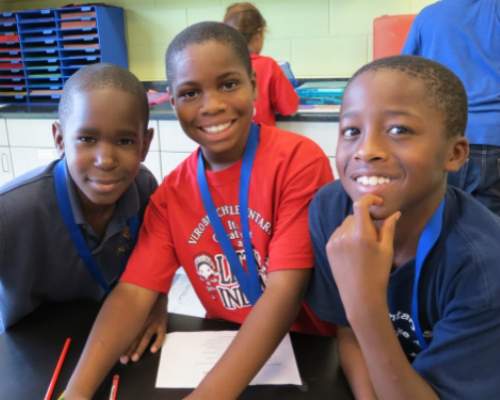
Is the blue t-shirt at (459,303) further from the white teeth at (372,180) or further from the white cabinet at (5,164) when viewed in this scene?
the white cabinet at (5,164)

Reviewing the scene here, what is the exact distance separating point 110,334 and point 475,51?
55.4 inches

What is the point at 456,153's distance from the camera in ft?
2.52

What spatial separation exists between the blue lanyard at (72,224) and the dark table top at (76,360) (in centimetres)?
9

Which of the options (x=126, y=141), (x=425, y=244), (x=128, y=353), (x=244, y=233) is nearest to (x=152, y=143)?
(x=126, y=141)

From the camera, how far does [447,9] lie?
1579 mm

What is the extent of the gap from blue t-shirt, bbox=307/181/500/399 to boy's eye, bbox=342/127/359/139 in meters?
0.18

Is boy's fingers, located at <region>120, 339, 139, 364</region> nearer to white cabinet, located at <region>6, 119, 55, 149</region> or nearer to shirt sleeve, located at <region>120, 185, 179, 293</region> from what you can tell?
shirt sleeve, located at <region>120, 185, 179, 293</region>

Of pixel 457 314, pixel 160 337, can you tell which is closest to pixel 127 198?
pixel 160 337

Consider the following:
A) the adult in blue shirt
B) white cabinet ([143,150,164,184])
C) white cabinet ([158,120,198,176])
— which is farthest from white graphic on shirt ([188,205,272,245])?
white cabinet ([143,150,164,184])

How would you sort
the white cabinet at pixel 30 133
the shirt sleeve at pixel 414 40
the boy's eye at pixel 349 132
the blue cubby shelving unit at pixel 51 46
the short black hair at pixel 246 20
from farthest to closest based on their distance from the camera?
the blue cubby shelving unit at pixel 51 46 < the white cabinet at pixel 30 133 < the short black hair at pixel 246 20 < the shirt sleeve at pixel 414 40 < the boy's eye at pixel 349 132

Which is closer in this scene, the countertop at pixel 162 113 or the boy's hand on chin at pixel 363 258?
the boy's hand on chin at pixel 363 258

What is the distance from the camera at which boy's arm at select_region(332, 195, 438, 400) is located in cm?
69

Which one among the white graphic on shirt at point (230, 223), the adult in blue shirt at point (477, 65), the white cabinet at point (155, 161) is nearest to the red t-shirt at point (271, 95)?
the white cabinet at point (155, 161)

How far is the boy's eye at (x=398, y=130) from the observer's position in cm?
72
